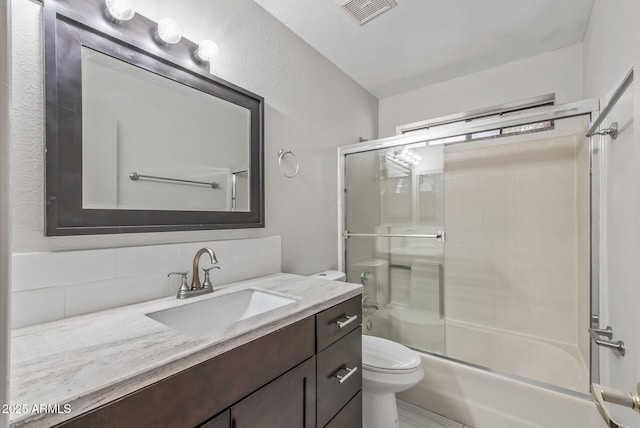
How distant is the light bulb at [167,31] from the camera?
117 cm

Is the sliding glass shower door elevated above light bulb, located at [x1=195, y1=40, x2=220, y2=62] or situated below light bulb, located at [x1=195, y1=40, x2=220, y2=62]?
below

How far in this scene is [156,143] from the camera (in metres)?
1.20

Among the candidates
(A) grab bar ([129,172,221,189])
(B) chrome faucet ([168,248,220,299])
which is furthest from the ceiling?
(B) chrome faucet ([168,248,220,299])

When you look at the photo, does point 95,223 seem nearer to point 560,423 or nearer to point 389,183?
point 389,183

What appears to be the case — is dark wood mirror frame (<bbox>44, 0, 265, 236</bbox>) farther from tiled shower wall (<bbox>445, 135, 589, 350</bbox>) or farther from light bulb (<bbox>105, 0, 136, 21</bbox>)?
tiled shower wall (<bbox>445, 135, 589, 350</bbox>)

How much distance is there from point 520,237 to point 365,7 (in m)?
2.03

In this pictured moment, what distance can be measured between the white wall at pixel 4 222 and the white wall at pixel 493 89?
271 centimetres

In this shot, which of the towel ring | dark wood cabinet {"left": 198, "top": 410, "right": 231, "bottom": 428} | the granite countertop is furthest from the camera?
the towel ring

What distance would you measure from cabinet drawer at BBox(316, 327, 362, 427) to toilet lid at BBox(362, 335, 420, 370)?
11.6 inches

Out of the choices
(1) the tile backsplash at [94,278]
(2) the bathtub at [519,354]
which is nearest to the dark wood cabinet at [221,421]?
(1) the tile backsplash at [94,278]

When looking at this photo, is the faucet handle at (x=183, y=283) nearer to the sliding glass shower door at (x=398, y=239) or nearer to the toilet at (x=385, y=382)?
the toilet at (x=385, y=382)

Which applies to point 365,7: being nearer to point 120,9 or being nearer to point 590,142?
point 120,9

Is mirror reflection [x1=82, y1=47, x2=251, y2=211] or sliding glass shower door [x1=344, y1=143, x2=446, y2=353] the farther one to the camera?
sliding glass shower door [x1=344, y1=143, x2=446, y2=353]

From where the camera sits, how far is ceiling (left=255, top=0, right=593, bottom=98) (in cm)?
165
